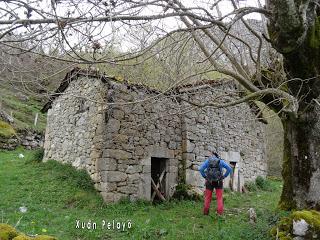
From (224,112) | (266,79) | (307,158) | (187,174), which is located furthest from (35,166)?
(307,158)

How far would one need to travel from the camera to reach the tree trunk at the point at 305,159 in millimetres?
6863

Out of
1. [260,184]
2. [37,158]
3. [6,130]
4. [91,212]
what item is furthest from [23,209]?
[260,184]

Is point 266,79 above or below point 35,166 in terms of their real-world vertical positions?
above

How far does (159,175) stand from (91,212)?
299 cm

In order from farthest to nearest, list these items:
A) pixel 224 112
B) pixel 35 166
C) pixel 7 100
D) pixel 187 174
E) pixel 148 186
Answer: pixel 7 100, pixel 224 112, pixel 35 166, pixel 187 174, pixel 148 186

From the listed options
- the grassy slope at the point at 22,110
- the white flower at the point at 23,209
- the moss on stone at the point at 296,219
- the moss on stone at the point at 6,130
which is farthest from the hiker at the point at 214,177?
the grassy slope at the point at 22,110

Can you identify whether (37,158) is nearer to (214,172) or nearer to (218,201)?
(214,172)

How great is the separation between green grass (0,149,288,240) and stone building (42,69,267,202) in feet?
1.60

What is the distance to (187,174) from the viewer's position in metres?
10.9

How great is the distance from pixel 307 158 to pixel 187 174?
14.6 feet

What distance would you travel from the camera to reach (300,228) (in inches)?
201

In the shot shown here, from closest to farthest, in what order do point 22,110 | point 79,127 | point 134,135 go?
point 134,135 → point 79,127 → point 22,110

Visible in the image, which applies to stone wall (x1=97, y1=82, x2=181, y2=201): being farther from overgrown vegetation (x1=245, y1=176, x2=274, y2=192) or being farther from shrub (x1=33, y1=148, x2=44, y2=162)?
overgrown vegetation (x1=245, y1=176, x2=274, y2=192)

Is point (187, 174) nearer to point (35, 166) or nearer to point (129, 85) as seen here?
point (129, 85)
